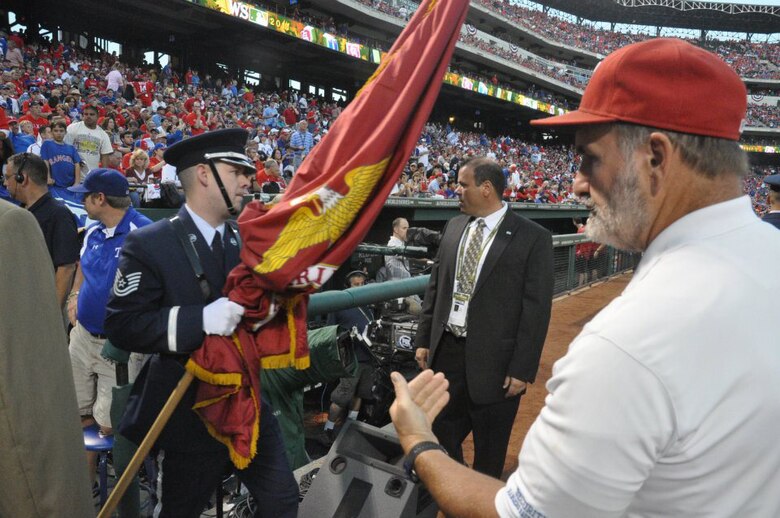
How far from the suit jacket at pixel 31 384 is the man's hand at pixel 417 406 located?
2.24ft

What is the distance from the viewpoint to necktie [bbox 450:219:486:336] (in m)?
3.11

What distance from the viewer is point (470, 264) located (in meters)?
3.14

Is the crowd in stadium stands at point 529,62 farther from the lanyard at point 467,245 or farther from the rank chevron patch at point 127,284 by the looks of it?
the rank chevron patch at point 127,284

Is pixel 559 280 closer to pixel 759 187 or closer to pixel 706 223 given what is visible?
pixel 706 223

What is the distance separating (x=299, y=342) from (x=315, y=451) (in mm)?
2627

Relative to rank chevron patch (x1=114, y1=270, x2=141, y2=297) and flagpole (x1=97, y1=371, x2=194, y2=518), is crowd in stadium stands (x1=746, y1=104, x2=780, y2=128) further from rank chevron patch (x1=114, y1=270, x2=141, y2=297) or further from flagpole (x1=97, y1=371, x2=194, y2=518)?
flagpole (x1=97, y1=371, x2=194, y2=518)

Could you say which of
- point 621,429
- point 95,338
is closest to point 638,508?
point 621,429

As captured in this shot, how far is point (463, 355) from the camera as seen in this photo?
3.10m

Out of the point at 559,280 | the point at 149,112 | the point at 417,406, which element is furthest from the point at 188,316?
the point at 149,112

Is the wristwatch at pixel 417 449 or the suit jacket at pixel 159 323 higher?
the wristwatch at pixel 417 449

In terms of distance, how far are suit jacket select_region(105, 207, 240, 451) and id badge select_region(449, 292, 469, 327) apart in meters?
1.39

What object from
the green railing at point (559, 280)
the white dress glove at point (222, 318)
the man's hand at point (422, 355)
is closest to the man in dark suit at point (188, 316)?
the white dress glove at point (222, 318)

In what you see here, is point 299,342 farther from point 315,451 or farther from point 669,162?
point 315,451

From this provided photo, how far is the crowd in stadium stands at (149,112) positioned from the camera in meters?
9.90
